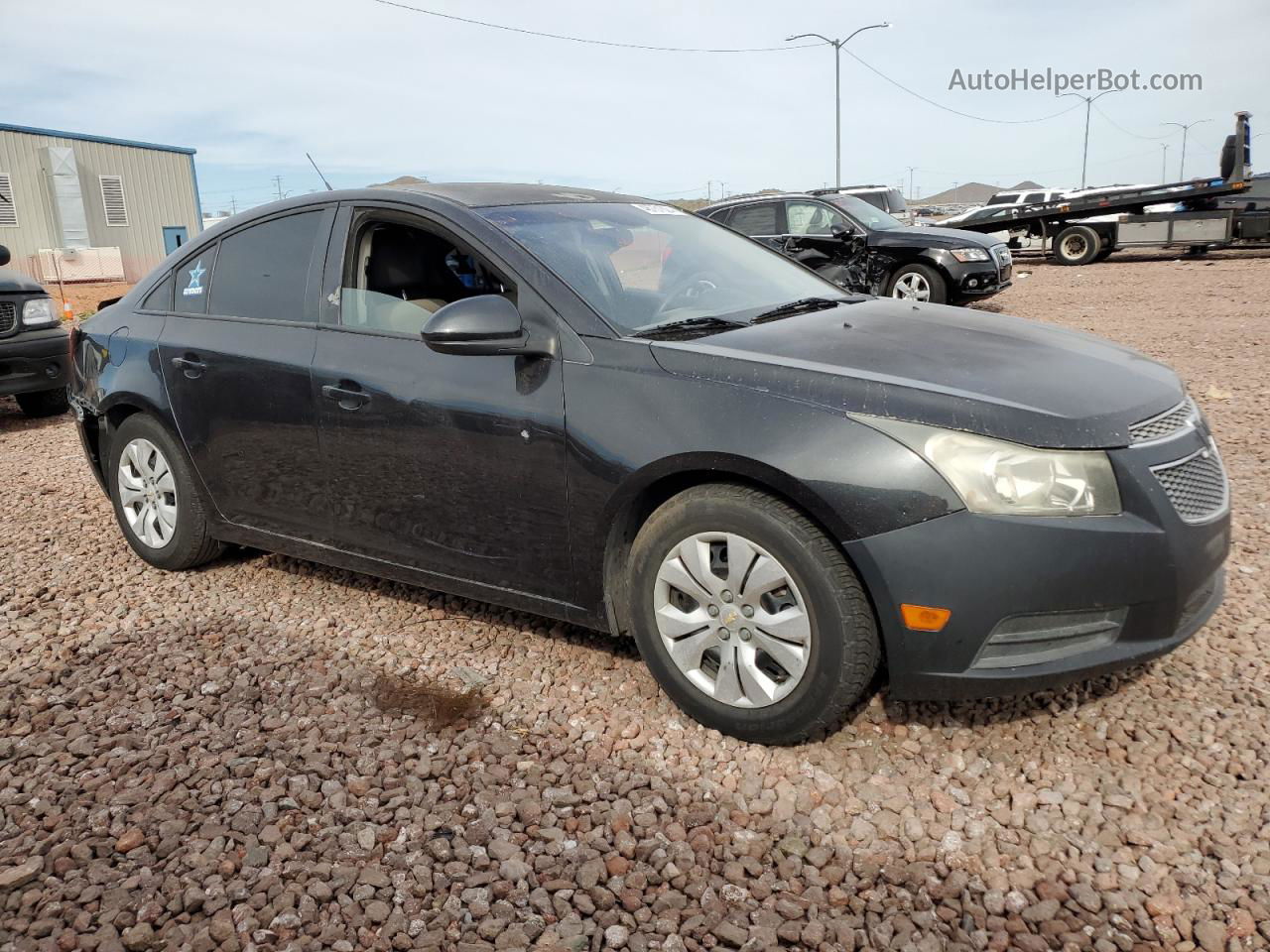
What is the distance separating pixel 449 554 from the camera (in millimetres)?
3508

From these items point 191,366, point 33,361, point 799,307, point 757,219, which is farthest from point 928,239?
point 191,366

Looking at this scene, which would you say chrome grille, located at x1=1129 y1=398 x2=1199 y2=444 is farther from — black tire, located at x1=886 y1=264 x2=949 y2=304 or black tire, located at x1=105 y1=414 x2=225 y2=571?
black tire, located at x1=886 y1=264 x2=949 y2=304

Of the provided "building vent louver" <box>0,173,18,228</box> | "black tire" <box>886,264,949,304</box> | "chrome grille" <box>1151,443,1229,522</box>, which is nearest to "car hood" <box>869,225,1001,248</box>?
"black tire" <box>886,264,949,304</box>

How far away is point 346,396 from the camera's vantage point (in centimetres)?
362

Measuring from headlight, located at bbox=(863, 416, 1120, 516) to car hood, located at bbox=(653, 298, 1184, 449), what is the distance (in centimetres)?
3

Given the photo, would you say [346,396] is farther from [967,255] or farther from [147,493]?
[967,255]

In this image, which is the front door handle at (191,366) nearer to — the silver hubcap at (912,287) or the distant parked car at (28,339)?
the distant parked car at (28,339)

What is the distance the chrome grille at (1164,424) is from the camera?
2.69 meters

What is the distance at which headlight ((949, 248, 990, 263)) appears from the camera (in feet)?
40.0

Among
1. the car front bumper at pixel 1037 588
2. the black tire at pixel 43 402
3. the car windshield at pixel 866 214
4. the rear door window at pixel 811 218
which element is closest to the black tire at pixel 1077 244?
the car windshield at pixel 866 214

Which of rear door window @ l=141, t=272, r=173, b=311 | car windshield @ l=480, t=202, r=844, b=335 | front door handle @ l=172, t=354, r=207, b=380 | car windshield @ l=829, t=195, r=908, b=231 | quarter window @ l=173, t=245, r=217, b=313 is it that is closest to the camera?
car windshield @ l=480, t=202, r=844, b=335

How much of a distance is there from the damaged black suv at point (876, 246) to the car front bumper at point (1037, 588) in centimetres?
916

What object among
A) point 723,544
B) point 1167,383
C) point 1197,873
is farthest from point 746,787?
point 1167,383

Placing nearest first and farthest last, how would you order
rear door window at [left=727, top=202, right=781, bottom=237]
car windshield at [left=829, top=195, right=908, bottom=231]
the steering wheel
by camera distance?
the steering wheel < car windshield at [left=829, top=195, right=908, bottom=231] < rear door window at [left=727, top=202, right=781, bottom=237]
